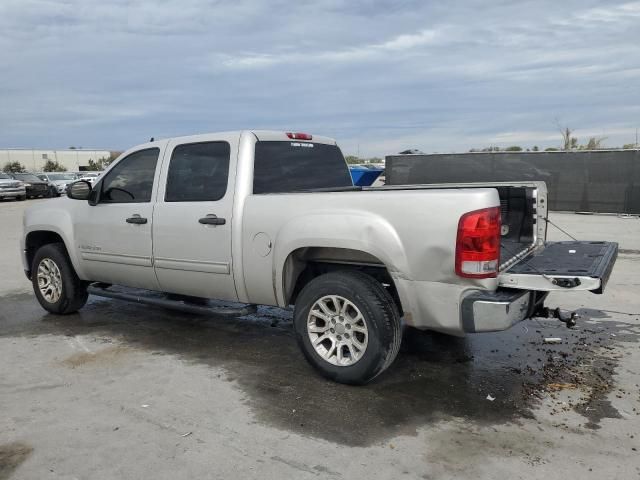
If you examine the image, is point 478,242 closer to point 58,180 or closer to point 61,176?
point 58,180

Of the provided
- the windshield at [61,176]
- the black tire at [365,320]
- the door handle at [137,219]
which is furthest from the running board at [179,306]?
the windshield at [61,176]

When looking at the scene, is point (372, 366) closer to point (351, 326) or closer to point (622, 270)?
point (351, 326)

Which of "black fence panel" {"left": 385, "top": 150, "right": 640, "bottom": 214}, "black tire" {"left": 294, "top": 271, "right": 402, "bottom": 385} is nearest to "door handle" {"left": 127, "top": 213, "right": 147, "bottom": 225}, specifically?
"black tire" {"left": 294, "top": 271, "right": 402, "bottom": 385}

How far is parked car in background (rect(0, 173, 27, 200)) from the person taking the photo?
96.3 feet

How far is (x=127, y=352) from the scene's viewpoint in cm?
522

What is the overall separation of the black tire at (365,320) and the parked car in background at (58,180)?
1235 inches

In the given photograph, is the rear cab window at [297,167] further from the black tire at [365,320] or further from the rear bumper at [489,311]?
the rear bumper at [489,311]

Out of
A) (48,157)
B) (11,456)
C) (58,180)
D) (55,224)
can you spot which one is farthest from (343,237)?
(48,157)

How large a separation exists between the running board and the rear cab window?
102cm

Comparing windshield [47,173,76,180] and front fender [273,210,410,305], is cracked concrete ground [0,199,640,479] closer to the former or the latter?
front fender [273,210,410,305]

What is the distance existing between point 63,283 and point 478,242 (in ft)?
15.5

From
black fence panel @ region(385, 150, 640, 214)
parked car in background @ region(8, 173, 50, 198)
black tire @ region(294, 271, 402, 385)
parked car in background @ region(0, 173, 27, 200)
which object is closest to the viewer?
black tire @ region(294, 271, 402, 385)

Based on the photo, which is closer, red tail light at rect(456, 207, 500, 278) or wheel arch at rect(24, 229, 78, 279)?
red tail light at rect(456, 207, 500, 278)

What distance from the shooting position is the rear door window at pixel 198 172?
502cm
